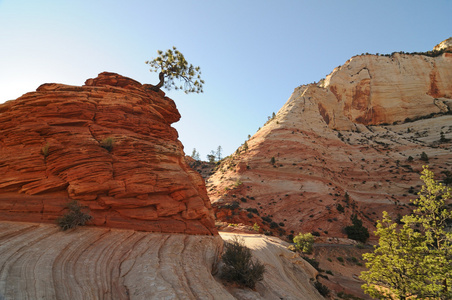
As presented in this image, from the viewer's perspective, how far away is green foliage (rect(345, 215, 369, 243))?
1344 inches

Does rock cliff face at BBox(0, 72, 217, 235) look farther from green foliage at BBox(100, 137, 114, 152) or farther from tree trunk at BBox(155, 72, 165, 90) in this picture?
tree trunk at BBox(155, 72, 165, 90)

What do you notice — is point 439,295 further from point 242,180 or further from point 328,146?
point 328,146

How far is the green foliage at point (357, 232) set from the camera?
112ft

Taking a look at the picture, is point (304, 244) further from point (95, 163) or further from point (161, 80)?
point (95, 163)

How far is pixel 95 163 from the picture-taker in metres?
10.5

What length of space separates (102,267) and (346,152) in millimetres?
63758

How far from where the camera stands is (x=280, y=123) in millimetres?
65375

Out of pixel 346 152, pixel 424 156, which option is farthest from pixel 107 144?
pixel 424 156

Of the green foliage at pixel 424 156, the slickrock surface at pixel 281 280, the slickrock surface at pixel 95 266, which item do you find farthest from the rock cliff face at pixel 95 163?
the green foliage at pixel 424 156

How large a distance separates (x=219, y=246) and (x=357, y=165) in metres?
54.0

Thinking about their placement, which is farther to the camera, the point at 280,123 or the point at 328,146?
the point at 280,123

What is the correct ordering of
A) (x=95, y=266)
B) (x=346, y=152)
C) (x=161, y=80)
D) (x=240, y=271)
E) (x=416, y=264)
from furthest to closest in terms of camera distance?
1. (x=346, y=152)
2. (x=161, y=80)
3. (x=416, y=264)
4. (x=240, y=271)
5. (x=95, y=266)

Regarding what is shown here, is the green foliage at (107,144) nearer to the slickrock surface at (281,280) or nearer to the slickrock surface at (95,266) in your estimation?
the slickrock surface at (95,266)

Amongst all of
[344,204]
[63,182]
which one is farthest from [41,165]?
[344,204]
